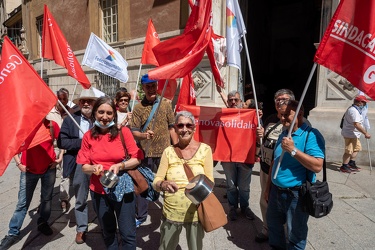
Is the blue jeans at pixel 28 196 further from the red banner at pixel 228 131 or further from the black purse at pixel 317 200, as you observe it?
the black purse at pixel 317 200

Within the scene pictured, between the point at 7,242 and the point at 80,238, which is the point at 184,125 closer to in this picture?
the point at 80,238

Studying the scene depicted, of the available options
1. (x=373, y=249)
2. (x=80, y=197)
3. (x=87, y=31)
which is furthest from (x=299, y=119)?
(x=87, y=31)

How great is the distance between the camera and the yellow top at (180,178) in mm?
2432

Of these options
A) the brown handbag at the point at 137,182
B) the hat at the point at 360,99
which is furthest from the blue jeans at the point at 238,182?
the hat at the point at 360,99

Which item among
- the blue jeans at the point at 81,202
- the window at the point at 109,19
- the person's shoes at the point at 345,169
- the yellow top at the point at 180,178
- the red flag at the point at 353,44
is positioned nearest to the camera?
the red flag at the point at 353,44

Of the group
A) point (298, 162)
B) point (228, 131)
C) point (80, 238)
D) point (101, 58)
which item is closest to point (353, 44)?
point (298, 162)

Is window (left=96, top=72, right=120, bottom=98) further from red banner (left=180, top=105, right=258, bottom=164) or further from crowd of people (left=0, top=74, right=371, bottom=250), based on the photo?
crowd of people (left=0, top=74, right=371, bottom=250)

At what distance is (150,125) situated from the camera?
3824 mm

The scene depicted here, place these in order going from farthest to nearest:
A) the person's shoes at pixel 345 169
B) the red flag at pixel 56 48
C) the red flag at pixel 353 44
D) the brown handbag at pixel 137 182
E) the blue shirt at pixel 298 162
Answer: the person's shoes at pixel 345 169 < the red flag at pixel 56 48 < the brown handbag at pixel 137 182 < the blue shirt at pixel 298 162 < the red flag at pixel 353 44

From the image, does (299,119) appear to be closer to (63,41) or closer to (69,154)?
(69,154)

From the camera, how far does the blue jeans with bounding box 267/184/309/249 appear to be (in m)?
2.42

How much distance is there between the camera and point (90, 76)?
1274cm

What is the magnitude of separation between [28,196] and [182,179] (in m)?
2.26

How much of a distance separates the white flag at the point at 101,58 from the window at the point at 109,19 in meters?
7.61
